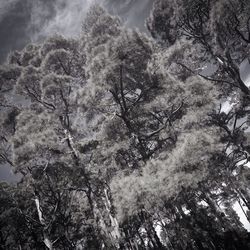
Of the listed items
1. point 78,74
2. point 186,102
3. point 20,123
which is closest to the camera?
point 186,102

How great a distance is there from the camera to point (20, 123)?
37.6 feet

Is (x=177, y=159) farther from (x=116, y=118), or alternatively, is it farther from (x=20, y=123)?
(x=20, y=123)

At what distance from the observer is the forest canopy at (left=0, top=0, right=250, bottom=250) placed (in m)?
8.46

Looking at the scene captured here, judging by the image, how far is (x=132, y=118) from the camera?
10414 mm

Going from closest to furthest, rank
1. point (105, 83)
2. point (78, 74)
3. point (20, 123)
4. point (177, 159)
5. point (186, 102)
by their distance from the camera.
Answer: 1. point (177, 159)
2. point (105, 83)
3. point (186, 102)
4. point (20, 123)
5. point (78, 74)

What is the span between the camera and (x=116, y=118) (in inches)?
417

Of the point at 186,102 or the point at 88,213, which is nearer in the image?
the point at 186,102

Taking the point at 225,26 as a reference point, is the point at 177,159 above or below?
below

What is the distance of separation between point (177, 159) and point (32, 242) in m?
13.6

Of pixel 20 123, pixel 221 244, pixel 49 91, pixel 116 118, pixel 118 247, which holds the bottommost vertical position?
pixel 221 244

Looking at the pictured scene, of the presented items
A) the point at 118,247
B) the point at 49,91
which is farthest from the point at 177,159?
the point at 49,91

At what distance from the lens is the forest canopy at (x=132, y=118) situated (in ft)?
27.8

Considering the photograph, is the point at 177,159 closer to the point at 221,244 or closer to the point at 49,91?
the point at 49,91

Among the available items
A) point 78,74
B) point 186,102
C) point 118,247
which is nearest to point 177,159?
point 186,102
